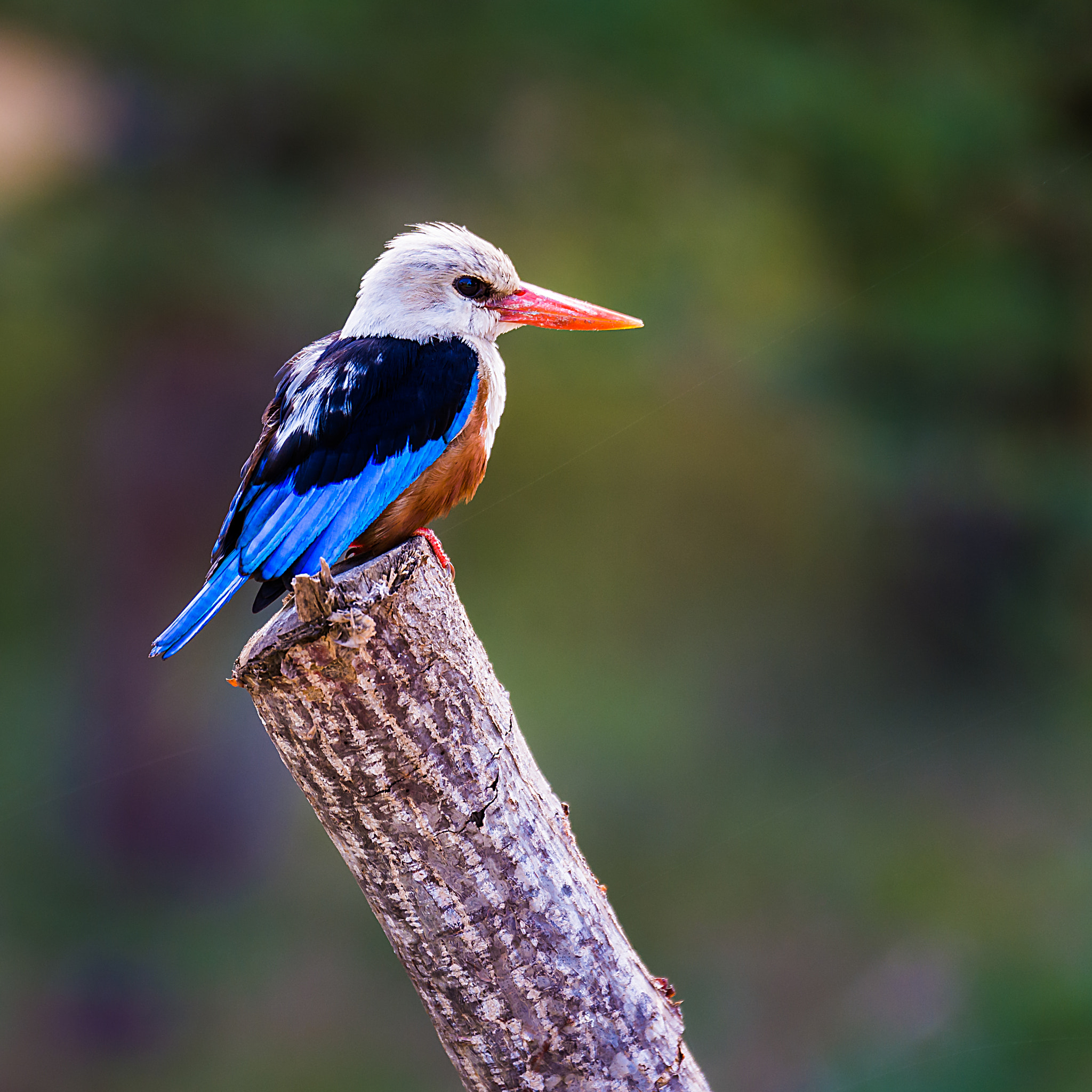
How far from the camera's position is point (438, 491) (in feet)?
5.68

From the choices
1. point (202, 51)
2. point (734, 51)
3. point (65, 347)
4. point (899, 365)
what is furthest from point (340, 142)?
point (899, 365)

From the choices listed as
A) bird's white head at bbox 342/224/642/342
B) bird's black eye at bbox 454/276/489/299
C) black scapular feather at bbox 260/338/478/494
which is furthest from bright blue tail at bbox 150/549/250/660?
bird's black eye at bbox 454/276/489/299

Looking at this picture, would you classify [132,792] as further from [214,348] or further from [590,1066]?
[590,1066]

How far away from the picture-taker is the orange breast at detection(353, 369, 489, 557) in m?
1.69

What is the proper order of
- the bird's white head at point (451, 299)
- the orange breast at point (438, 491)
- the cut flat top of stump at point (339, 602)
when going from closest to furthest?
the cut flat top of stump at point (339, 602)
the orange breast at point (438, 491)
the bird's white head at point (451, 299)

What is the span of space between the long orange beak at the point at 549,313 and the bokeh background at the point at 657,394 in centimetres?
194

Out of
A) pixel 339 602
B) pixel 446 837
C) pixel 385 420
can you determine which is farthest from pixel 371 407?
pixel 446 837

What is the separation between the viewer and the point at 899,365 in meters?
4.34

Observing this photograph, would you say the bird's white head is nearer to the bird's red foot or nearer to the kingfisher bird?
the kingfisher bird

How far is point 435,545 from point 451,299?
0.48 metres

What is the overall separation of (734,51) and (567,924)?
3.45m

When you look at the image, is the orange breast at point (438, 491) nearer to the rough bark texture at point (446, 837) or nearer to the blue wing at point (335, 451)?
the blue wing at point (335, 451)

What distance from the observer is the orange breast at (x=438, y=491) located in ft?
5.56

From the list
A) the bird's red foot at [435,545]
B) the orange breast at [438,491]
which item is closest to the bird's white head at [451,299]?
the orange breast at [438,491]
